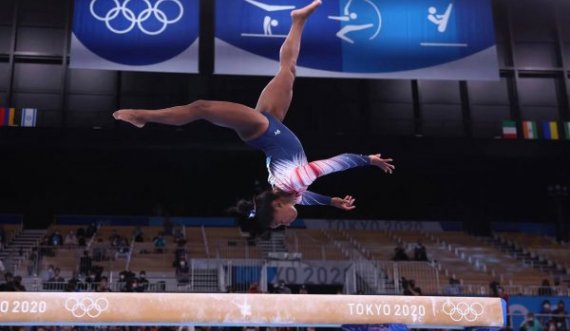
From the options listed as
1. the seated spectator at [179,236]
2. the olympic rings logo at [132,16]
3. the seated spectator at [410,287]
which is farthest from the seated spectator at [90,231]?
the seated spectator at [410,287]

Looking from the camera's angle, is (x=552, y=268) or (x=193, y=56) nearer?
(x=193, y=56)

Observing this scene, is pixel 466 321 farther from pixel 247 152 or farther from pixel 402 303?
pixel 247 152

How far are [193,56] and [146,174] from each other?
312 inches

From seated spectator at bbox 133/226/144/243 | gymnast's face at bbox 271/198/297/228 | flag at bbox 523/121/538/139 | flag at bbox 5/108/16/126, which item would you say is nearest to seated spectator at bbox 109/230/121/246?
seated spectator at bbox 133/226/144/243

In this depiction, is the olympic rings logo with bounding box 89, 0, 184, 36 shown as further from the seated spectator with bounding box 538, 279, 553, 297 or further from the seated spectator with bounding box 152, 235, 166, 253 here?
the seated spectator with bounding box 538, 279, 553, 297

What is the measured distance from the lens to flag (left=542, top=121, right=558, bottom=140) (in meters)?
18.2

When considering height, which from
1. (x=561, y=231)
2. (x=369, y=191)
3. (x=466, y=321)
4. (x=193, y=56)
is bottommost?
(x=466, y=321)

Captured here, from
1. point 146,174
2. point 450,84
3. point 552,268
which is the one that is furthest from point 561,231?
point 146,174

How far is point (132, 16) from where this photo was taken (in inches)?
548

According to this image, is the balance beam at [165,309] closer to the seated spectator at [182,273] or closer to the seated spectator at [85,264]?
the seated spectator at [182,273]

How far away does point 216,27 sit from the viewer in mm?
14094

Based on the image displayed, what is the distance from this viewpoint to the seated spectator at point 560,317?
13.1 m

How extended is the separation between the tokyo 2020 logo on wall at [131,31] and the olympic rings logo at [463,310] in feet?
28.8

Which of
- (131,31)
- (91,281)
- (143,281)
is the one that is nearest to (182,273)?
(143,281)
